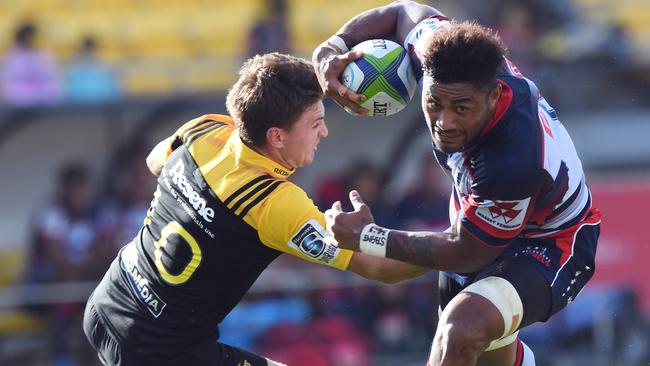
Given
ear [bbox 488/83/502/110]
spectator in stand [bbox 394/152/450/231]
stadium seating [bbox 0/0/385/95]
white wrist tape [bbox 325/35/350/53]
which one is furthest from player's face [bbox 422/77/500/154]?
stadium seating [bbox 0/0/385/95]

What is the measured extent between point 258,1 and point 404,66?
29.1 feet

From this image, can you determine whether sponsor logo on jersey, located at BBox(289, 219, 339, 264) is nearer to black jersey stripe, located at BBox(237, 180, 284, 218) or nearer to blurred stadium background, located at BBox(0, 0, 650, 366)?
black jersey stripe, located at BBox(237, 180, 284, 218)

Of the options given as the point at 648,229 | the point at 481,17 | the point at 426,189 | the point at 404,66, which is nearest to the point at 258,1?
the point at 481,17

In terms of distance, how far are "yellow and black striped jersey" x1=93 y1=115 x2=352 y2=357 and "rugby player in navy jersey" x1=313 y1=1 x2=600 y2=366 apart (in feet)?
0.81

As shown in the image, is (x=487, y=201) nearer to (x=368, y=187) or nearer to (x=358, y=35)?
(x=358, y=35)

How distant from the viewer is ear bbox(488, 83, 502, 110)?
18.0 ft

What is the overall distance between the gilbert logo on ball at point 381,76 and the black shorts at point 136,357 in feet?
4.72

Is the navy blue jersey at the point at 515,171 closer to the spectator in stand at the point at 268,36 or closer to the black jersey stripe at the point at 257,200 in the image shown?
the black jersey stripe at the point at 257,200

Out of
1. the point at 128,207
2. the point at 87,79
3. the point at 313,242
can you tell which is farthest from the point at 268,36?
the point at 313,242

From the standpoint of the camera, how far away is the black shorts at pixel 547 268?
582 centimetres

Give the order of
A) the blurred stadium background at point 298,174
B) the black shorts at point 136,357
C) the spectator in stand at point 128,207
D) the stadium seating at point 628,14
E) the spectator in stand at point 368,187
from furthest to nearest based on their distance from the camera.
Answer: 1. the stadium seating at point 628,14
2. the spectator in stand at point 368,187
3. the spectator in stand at point 128,207
4. the blurred stadium background at point 298,174
5. the black shorts at point 136,357

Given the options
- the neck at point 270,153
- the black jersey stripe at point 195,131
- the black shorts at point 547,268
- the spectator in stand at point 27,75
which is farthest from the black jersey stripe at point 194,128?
the spectator in stand at point 27,75

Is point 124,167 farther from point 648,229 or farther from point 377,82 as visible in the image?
point 377,82

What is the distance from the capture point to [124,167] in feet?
44.4
